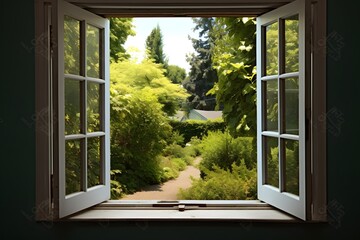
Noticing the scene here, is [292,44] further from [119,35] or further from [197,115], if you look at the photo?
[197,115]

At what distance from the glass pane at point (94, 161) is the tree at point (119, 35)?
4.43 m

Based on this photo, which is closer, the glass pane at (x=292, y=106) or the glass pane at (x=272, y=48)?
the glass pane at (x=292, y=106)

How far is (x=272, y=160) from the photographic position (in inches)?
121

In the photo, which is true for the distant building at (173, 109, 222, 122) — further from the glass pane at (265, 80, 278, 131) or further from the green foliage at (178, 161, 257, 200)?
the glass pane at (265, 80, 278, 131)

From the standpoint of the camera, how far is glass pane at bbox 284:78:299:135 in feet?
9.13

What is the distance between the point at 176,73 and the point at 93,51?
6206 millimetres

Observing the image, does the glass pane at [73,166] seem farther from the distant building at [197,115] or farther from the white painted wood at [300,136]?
the distant building at [197,115]

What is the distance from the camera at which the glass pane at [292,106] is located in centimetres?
278

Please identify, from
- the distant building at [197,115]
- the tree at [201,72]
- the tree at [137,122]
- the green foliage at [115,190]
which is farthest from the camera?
the tree at [201,72]

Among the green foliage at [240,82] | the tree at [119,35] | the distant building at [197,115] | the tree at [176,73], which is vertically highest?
the tree at [119,35]

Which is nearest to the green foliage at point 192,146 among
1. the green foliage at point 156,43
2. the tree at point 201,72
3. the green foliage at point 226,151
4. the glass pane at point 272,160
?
the tree at point 201,72

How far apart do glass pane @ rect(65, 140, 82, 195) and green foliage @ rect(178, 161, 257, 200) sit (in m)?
3.90
